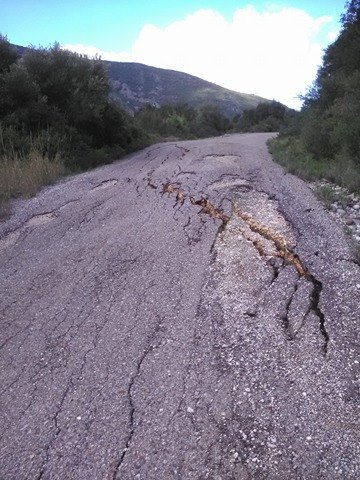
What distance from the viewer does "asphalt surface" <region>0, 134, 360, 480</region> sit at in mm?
2121

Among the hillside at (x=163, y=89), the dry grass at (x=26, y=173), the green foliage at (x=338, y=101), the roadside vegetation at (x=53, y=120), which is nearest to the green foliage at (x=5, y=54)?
the roadside vegetation at (x=53, y=120)

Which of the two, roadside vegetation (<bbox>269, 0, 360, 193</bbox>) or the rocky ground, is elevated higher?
roadside vegetation (<bbox>269, 0, 360, 193</bbox>)

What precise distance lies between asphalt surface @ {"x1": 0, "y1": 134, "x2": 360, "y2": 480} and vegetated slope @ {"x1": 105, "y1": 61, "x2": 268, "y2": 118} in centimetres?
4909

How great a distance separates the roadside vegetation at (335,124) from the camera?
291 inches

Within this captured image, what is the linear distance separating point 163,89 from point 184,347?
Answer: 62042mm

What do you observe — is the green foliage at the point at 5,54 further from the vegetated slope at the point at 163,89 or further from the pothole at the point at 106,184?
the vegetated slope at the point at 163,89

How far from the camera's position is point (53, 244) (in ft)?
16.7

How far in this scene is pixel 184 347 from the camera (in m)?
2.88

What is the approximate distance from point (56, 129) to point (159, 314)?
29.4 ft

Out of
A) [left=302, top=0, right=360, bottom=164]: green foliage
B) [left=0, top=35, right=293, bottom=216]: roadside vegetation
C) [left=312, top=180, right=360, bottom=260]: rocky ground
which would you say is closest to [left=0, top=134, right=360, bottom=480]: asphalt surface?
[left=312, top=180, right=360, bottom=260]: rocky ground

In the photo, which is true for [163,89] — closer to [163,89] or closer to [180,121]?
[163,89]

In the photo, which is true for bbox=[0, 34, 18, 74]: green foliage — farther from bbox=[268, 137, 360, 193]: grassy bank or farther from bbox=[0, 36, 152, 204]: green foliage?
bbox=[268, 137, 360, 193]: grassy bank

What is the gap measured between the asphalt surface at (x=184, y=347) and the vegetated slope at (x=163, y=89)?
4909 cm

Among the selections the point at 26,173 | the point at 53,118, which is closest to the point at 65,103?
the point at 53,118
